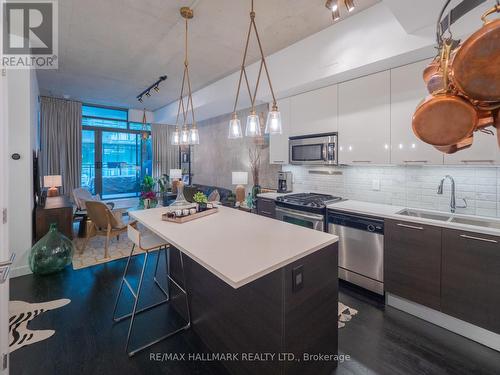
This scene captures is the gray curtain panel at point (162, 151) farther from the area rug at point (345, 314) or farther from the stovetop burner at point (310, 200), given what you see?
the area rug at point (345, 314)

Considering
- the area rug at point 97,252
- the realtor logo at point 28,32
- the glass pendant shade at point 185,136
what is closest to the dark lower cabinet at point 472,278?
the glass pendant shade at point 185,136

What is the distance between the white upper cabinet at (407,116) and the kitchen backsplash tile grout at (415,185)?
324mm

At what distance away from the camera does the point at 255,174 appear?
15.6ft

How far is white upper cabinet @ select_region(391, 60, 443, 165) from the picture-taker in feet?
7.85

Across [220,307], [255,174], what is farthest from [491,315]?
[255,174]

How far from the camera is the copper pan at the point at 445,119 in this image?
65 cm

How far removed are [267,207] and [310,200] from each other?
752 mm

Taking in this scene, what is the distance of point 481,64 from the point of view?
1.80 ft

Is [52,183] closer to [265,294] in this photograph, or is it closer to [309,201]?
[309,201]

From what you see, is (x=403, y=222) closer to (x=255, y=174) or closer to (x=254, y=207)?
(x=254, y=207)

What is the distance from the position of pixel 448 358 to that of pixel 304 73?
3133 millimetres

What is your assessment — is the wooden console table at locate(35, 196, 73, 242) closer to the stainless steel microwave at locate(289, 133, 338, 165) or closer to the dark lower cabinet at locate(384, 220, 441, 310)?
the stainless steel microwave at locate(289, 133, 338, 165)

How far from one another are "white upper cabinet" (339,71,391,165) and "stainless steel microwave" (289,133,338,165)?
0.11 meters

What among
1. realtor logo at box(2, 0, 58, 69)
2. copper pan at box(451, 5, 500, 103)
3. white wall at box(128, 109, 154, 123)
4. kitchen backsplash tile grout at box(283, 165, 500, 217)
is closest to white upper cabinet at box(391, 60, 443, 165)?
kitchen backsplash tile grout at box(283, 165, 500, 217)
